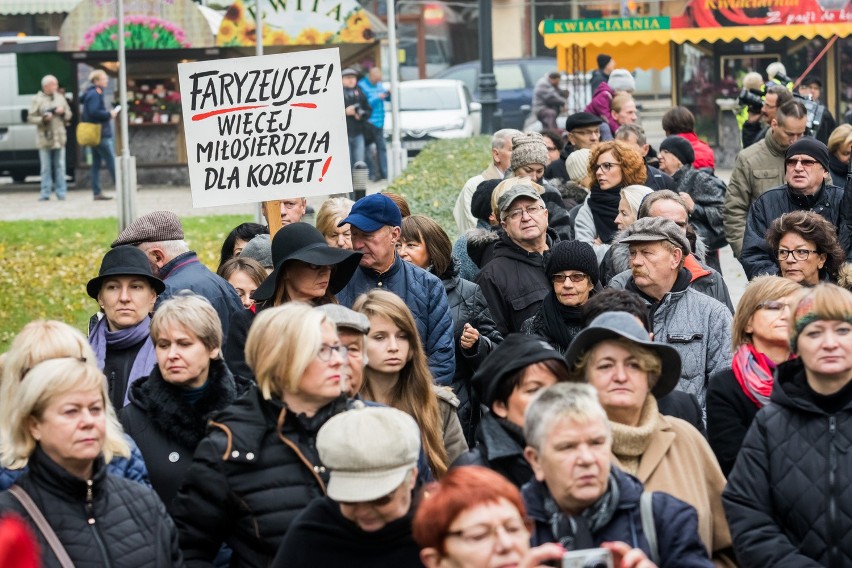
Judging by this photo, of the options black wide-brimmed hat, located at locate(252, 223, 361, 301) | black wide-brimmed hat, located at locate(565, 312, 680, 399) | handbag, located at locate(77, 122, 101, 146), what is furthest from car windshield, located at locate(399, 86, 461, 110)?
black wide-brimmed hat, located at locate(565, 312, 680, 399)

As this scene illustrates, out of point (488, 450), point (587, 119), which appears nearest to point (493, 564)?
point (488, 450)

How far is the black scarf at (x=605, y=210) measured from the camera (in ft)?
36.0

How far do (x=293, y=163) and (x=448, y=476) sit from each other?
512 centimetres

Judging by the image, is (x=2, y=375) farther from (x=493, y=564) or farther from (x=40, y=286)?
(x=40, y=286)

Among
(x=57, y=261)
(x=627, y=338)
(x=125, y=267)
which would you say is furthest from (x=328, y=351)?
(x=57, y=261)

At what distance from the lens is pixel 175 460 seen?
5871 millimetres

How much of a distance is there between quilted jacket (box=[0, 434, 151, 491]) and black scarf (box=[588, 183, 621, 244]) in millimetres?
5856

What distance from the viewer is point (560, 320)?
317 inches

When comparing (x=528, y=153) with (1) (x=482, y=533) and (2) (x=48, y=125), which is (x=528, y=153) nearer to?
(1) (x=482, y=533)

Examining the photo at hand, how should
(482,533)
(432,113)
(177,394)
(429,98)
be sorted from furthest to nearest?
(429,98)
(432,113)
(177,394)
(482,533)

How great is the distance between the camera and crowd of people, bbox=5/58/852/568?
15.1 feet

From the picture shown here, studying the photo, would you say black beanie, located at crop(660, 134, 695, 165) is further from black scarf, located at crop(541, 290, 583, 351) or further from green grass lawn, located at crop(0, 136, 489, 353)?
black scarf, located at crop(541, 290, 583, 351)

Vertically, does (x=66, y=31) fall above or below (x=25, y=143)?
above

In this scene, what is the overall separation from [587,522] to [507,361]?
1026 millimetres
